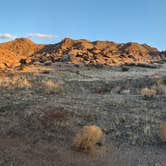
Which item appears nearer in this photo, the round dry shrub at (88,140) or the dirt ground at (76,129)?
the dirt ground at (76,129)

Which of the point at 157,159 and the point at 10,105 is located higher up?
the point at 10,105

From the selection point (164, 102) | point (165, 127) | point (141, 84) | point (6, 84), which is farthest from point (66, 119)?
point (141, 84)

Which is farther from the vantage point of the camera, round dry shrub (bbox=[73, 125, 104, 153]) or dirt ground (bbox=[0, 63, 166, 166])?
round dry shrub (bbox=[73, 125, 104, 153])

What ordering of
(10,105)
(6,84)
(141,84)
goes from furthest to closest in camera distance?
(141,84) < (6,84) < (10,105)

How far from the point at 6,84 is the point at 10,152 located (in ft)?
48.6

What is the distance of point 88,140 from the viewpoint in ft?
34.3

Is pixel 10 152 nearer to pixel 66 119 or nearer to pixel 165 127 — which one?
pixel 66 119

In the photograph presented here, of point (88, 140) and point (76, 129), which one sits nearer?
point (88, 140)

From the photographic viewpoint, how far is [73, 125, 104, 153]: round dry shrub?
10297 mm

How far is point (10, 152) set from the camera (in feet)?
31.4

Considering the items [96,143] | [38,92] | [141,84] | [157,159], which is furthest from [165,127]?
[141,84]

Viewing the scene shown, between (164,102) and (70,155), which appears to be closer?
(70,155)

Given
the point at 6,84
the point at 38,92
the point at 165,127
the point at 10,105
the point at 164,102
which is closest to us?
the point at 165,127

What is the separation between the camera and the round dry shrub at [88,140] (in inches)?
405
